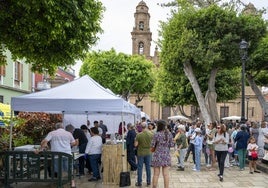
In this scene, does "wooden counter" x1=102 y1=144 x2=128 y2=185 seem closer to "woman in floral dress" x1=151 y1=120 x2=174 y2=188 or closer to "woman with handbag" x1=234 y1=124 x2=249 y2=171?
"woman in floral dress" x1=151 y1=120 x2=174 y2=188

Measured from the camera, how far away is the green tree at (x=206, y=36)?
19.3 metres

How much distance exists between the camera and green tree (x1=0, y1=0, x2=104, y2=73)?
8.39 metres

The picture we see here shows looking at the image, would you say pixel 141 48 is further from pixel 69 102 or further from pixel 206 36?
pixel 69 102

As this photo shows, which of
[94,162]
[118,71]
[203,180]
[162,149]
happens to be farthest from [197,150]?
[118,71]

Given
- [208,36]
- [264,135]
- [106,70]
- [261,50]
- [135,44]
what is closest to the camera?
[264,135]

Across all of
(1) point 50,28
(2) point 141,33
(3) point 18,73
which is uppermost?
(2) point 141,33

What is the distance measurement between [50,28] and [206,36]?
12466 millimetres

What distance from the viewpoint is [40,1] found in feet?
26.3

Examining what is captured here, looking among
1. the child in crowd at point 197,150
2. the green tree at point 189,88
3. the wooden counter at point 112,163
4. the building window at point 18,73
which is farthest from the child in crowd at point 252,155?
the green tree at point 189,88

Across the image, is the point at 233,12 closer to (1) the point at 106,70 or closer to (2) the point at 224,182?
(2) the point at 224,182

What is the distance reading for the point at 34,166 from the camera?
8898 mm

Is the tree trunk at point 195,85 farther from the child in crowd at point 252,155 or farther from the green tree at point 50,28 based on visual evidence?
the green tree at point 50,28

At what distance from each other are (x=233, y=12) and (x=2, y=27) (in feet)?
45.5

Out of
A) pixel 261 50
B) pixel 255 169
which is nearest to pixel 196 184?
pixel 255 169
